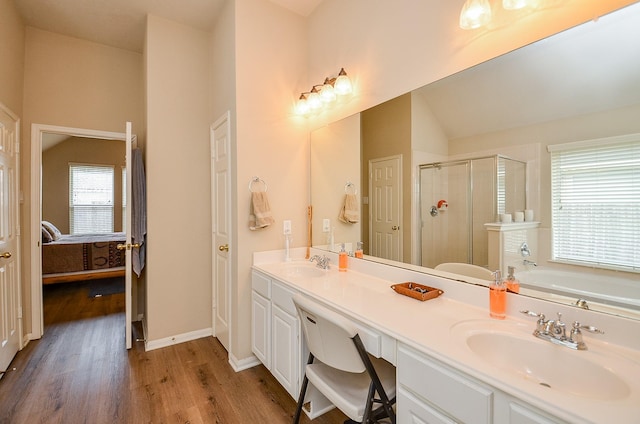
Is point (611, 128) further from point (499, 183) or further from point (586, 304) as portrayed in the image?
point (586, 304)

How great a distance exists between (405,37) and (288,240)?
1.68 m

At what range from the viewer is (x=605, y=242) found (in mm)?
Result: 1114

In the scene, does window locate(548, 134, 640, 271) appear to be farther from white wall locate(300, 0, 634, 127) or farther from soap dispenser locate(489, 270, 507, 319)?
white wall locate(300, 0, 634, 127)

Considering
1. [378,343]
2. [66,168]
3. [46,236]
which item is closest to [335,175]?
[378,343]


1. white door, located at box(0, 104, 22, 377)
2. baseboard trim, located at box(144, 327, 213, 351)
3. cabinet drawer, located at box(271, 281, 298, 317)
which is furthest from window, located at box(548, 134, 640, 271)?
white door, located at box(0, 104, 22, 377)

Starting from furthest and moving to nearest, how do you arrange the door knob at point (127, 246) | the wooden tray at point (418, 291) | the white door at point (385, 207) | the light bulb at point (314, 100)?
the door knob at point (127, 246) → the light bulb at point (314, 100) → the white door at point (385, 207) → the wooden tray at point (418, 291)

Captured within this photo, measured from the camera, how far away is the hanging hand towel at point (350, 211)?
222cm

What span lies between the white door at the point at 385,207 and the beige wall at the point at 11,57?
2.86 metres

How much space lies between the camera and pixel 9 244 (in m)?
2.42

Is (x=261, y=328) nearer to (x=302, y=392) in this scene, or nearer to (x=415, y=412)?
(x=302, y=392)

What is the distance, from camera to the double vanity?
783 mm

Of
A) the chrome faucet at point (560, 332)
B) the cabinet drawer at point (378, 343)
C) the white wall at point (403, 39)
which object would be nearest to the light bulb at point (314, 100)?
the white wall at point (403, 39)

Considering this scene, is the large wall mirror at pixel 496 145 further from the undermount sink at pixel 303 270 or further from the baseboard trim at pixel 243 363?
the baseboard trim at pixel 243 363

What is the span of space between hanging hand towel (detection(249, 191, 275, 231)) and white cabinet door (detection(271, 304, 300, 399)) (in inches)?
24.7
